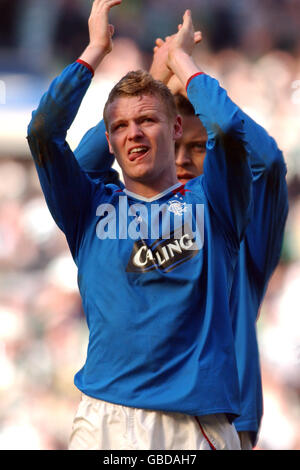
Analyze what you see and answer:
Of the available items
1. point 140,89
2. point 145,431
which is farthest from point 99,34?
point 145,431

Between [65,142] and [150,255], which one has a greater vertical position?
[65,142]

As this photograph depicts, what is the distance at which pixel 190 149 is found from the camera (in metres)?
2.67

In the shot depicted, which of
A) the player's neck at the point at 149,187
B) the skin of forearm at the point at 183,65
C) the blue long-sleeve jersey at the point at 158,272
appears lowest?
the blue long-sleeve jersey at the point at 158,272

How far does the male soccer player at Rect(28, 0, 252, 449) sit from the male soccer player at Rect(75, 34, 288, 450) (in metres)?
0.29

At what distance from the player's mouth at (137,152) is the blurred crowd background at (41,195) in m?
3.46

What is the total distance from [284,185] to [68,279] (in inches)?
135

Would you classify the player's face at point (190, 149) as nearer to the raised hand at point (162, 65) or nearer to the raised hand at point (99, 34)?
the raised hand at point (162, 65)

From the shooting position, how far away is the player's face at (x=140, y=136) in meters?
1.90

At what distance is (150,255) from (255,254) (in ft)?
2.49

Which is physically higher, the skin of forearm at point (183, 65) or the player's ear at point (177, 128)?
the skin of forearm at point (183, 65)

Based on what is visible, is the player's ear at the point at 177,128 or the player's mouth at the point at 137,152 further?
the player's ear at the point at 177,128

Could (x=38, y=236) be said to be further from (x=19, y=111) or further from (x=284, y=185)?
(x=284, y=185)

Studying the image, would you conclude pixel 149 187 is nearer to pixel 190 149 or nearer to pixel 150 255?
pixel 150 255

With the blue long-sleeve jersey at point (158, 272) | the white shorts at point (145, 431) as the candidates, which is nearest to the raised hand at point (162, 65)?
the blue long-sleeve jersey at point (158, 272)
